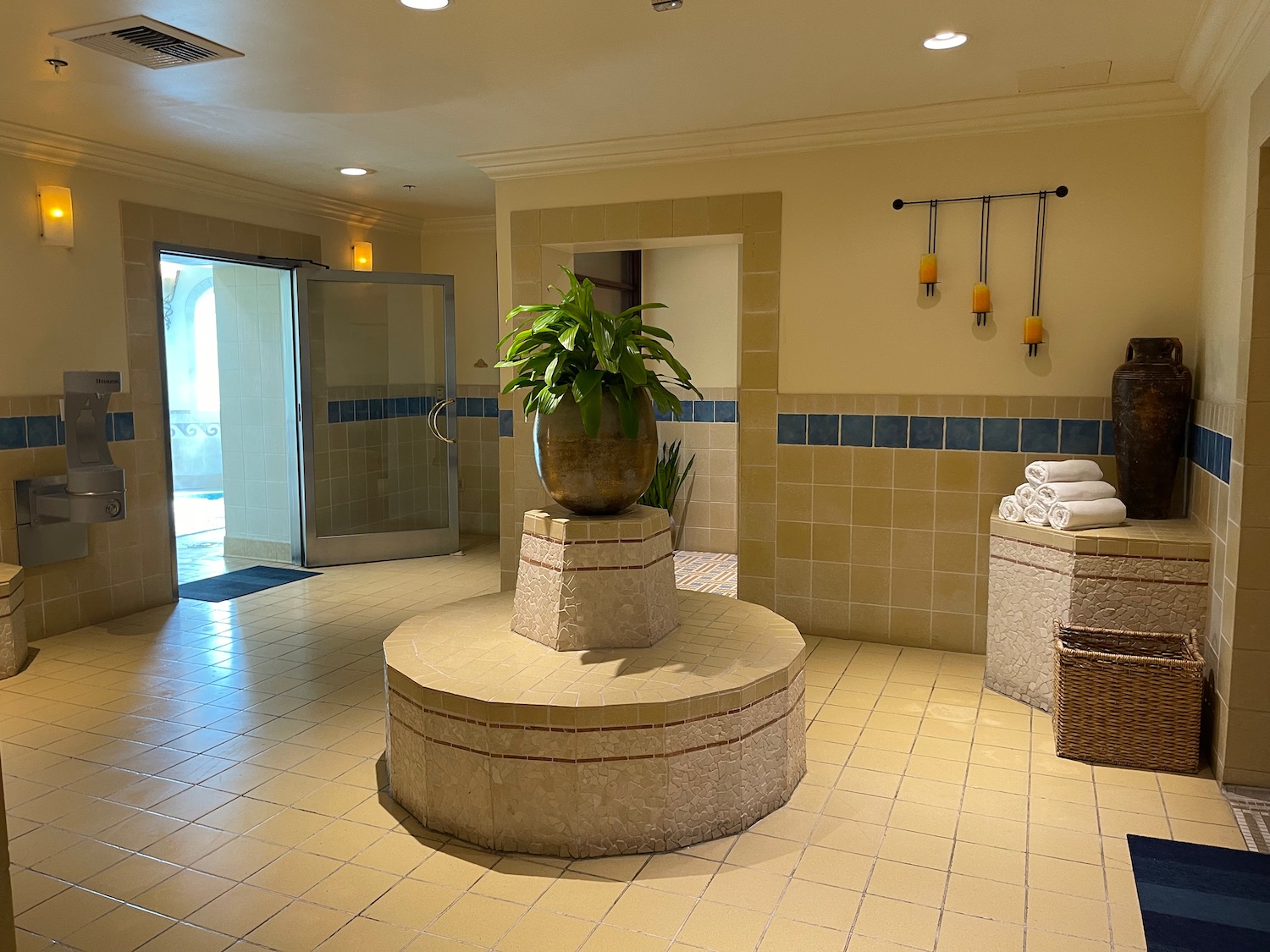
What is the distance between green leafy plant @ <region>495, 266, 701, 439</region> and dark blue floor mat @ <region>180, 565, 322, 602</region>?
10.9 ft

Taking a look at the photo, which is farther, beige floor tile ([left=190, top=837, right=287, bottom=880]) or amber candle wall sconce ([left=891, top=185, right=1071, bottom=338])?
amber candle wall sconce ([left=891, top=185, right=1071, bottom=338])

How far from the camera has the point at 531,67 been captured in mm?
3555

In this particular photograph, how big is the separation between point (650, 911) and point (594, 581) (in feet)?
3.23

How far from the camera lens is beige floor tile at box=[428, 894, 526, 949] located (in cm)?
220

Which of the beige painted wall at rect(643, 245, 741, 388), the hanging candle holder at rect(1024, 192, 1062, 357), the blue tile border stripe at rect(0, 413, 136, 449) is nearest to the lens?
the hanging candle holder at rect(1024, 192, 1062, 357)

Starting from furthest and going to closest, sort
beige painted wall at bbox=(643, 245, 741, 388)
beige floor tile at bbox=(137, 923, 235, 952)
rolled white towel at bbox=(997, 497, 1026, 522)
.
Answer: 1. beige painted wall at bbox=(643, 245, 741, 388)
2. rolled white towel at bbox=(997, 497, 1026, 522)
3. beige floor tile at bbox=(137, 923, 235, 952)

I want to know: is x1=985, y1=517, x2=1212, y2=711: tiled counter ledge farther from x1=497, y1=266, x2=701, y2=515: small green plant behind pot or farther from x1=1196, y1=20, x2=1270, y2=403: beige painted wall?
x1=497, y1=266, x2=701, y2=515: small green plant behind pot

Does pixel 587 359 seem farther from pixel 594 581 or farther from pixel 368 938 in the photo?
pixel 368 938

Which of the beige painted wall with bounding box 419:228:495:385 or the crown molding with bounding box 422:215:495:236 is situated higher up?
the crown molding with bounding box 422:215:495:236

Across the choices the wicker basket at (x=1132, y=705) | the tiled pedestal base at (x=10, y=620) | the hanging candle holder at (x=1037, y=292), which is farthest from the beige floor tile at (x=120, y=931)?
the hanging candle holder at (x=1037, y=292)

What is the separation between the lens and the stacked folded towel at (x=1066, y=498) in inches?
137

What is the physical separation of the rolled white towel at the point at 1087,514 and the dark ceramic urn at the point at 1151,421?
28cm

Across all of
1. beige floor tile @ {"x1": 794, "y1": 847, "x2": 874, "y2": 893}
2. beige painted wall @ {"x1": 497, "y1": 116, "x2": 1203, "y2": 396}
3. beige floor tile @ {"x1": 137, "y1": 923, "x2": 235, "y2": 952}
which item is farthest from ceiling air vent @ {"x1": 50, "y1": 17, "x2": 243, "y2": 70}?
beige floor tile @ {"x1": 794, "y1": 847, "x2": 874, "y2": 893}

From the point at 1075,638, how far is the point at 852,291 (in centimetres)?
187
